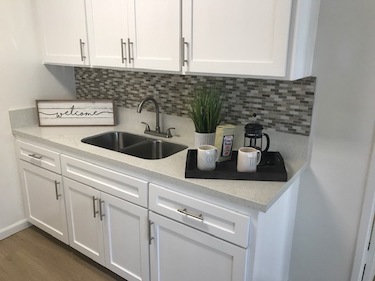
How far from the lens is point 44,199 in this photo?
2234mm

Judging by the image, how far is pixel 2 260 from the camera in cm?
219

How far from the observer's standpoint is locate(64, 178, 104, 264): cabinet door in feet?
6.25

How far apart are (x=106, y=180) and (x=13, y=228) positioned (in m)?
1.22

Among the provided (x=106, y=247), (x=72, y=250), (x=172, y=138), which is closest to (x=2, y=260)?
(x=72, y=250)

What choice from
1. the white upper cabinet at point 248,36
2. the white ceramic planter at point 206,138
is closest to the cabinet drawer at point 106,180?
the white ceramic planter at point 206,138

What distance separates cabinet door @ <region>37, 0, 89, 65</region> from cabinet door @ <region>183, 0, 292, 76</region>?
2.70 ft

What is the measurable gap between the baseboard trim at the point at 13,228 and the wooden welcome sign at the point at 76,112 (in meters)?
0.83

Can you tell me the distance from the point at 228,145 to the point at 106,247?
3.33ft

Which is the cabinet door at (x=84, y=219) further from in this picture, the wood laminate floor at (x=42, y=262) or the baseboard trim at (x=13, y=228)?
the baseboard trim at (x=13, y=228)

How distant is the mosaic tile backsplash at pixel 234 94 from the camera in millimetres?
1673

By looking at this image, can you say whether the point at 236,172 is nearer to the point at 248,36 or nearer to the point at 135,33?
the point at 248,36

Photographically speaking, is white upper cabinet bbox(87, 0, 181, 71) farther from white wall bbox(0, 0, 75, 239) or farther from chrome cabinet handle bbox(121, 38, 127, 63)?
white wall bbox(0, 0, 75, 239)

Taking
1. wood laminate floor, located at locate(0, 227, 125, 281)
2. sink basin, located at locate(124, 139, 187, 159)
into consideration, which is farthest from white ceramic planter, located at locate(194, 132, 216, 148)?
wood laminate floor, located at locate(0, 227, 125, 281)

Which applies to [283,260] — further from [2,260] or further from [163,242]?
[2,260]
